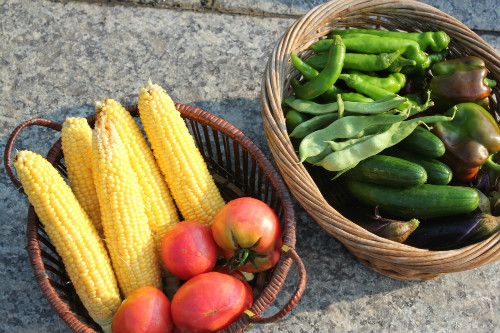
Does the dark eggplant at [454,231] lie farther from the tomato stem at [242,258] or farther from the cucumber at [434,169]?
the tomato stem at [242,258]

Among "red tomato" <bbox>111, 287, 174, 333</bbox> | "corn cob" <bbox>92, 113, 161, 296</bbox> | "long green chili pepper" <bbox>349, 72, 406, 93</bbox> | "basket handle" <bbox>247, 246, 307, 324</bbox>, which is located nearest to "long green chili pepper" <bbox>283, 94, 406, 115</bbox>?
"long green chili pepper" <bbox>349, 72, 406, 93</bbox>

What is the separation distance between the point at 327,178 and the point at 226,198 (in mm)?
461

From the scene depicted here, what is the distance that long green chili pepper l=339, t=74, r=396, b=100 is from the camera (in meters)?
2.29

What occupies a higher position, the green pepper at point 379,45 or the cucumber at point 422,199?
the green pepper at point 379,45

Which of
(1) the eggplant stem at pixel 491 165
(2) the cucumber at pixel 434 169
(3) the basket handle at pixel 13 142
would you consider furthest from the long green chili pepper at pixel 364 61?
(3) the basket handle at pixel 13 142

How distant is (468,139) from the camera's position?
86.9 inches

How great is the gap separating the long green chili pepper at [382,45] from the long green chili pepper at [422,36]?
0.21 ft

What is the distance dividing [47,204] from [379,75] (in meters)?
1.52

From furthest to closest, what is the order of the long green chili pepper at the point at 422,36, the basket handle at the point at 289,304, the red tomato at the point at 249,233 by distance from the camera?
the long green chili pepper at the point at 422,36
the red tomato at the point at 249,233
the basket handle at the point at 289,304

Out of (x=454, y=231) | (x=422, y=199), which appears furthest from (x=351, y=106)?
(x=454, y=231)

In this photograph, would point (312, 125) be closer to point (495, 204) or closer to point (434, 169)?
point (434, 169)

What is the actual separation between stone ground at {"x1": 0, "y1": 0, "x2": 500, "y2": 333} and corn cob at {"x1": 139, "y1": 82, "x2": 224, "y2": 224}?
61cm

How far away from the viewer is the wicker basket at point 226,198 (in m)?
1.81

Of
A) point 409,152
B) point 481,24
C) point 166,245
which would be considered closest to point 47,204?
point 166,245
